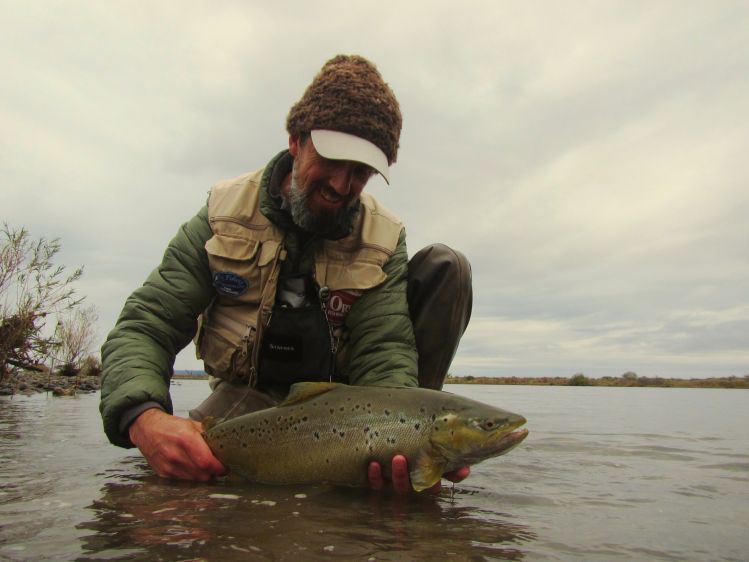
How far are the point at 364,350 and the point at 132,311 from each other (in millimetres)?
1395

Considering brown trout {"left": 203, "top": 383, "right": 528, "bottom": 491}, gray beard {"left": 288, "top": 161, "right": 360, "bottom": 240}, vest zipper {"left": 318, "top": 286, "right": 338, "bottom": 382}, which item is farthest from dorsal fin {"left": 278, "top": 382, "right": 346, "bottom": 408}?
gray beard {"left": 288, "top": 161, "right": 360, "bottom": 240}

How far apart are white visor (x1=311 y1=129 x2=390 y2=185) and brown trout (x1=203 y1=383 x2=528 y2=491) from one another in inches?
52.6

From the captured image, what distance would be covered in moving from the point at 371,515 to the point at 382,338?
4.94ft

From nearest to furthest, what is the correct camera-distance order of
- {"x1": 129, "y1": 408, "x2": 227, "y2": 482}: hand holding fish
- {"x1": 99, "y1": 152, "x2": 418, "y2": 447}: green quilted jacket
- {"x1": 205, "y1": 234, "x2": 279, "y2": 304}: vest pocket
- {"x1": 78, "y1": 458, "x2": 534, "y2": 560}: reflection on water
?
{"x1": 78, "y1": 458, "x2": 534, "y2": 560}: reflection on water
{"x1": 129, "y1": 408, "x2": 227, "y2": 482}: hand holding fish
{"x1": 99, "y1": 152, "x2": 418, "y2": 447}: green quilted jacket
{"x1": 205, "y1": 234, "x2": 279, "y2": 304}: vest pocket

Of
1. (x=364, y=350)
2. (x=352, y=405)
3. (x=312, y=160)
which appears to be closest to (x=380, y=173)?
(x=312, y=160)

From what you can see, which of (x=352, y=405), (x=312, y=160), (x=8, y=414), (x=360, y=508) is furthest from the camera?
(x=8, y=414)

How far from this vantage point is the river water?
74.3 inches

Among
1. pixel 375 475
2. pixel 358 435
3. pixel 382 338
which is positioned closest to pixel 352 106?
pixel 382 338

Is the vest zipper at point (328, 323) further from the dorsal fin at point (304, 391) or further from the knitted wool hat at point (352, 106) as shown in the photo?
the knitted wool hat at point (352, 106)

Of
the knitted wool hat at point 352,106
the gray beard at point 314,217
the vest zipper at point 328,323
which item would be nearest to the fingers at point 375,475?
the vest zipper at point 328,323

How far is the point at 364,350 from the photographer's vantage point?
3775 millimetres

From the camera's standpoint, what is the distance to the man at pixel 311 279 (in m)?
3.60

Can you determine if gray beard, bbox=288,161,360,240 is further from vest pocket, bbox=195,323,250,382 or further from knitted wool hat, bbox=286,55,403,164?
vest pocket, bbox=195,323,250,382

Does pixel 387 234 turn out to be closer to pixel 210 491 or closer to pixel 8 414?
pixel 210 491
